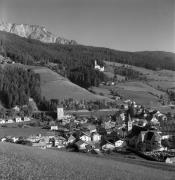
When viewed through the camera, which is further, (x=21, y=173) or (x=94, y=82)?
(x=94, y=82)

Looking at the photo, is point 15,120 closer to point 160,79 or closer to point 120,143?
point 120,143

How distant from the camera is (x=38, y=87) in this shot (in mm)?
83188

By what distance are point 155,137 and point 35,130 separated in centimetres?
1741

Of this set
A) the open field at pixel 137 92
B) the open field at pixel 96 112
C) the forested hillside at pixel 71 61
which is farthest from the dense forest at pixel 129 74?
the open field at pixel 96 112

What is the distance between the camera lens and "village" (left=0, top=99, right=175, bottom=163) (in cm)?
3404

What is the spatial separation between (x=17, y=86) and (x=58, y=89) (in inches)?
369

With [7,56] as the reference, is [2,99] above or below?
below

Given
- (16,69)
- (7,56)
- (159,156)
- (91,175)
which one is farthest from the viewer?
(7,56)

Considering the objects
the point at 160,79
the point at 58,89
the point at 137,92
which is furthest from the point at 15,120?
the point at 160,79

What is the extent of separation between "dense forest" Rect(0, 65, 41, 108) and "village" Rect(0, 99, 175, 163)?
14299 millimetres

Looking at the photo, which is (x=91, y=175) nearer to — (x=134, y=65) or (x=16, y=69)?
(x=16, y=69)

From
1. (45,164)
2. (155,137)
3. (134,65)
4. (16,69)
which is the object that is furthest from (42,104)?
(134,65)

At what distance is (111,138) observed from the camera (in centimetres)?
4069

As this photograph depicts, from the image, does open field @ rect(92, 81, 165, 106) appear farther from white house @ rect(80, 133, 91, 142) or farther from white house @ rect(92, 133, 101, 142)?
white house @ rect(80, 133, 91, 142)
